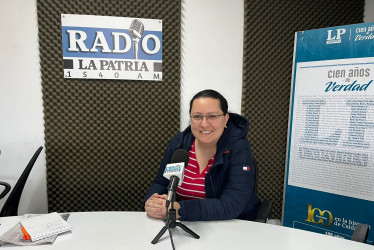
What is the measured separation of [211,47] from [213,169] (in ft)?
4.67

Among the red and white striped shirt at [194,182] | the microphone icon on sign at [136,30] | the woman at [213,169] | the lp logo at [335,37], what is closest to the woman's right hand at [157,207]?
the woman at [213,169]

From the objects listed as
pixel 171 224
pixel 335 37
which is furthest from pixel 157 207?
pixel 335 37

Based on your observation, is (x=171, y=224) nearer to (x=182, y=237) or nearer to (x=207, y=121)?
(x=182, y=237)

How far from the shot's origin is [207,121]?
4.72ft

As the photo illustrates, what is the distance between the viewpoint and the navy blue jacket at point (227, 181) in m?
1.28

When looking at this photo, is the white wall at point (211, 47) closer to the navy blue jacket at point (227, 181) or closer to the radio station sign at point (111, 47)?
the radio station sign at point (111, 47)

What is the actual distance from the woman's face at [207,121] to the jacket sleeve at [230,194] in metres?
0.14

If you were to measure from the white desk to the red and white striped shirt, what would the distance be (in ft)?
0.86

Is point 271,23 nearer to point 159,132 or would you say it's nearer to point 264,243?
point 159,132

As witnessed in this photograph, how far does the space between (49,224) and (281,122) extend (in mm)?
2206

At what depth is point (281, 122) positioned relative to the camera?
2.61m

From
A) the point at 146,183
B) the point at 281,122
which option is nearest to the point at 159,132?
the point at 146,183

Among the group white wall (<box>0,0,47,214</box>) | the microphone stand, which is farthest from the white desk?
white wall (<box>0,0,47,214</box>)

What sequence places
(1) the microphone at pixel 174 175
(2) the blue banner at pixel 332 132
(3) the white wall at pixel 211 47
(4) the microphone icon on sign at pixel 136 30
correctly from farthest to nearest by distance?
(3) the white wall at pixel 211 47 → (4) the microphone icon on sign at pixel 136 30 → (2) the blue banner at pixel 332 132 → (1) the microphone at pixel 174 175
